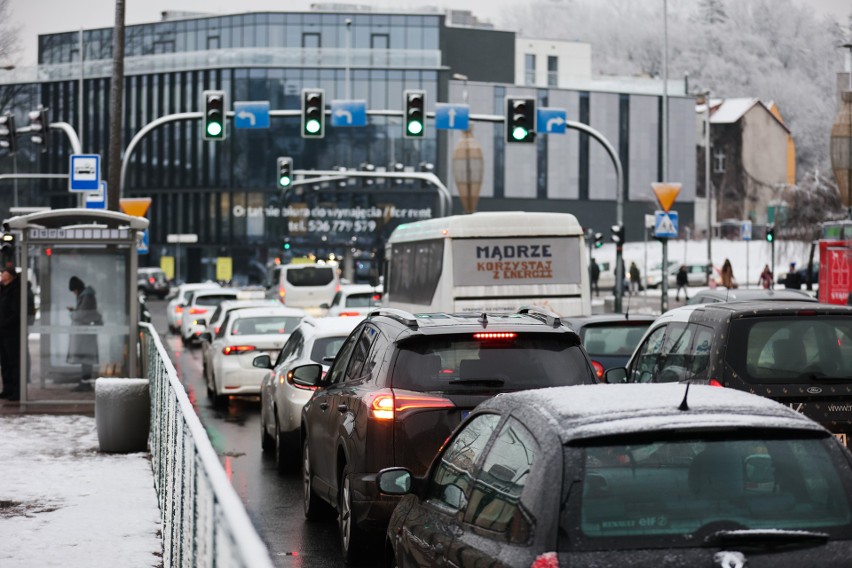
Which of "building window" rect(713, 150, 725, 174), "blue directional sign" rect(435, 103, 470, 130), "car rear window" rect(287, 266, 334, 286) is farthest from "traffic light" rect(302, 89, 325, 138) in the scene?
"building window" rect(713, 150, 725, 174)

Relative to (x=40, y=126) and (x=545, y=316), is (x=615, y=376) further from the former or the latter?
(x=40, y=126)

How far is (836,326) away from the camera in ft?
33.7

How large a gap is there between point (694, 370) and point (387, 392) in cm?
256

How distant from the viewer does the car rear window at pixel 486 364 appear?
909cm

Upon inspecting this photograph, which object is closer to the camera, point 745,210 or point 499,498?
point 499,498

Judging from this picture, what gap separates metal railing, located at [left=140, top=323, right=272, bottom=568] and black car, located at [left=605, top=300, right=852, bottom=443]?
367 cm

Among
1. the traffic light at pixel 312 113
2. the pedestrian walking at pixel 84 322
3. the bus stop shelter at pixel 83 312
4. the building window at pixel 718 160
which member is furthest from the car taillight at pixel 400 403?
the building window at pixel 718 160

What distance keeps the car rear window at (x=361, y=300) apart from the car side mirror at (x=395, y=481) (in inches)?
1022

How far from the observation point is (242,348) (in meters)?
21.2

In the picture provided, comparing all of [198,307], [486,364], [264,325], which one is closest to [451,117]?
[198,307]

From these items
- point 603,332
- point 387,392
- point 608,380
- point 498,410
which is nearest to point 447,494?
point 498,410

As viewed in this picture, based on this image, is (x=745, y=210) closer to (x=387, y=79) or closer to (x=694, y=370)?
(x=387, y=79)

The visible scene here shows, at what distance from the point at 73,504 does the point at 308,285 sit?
1482 inches

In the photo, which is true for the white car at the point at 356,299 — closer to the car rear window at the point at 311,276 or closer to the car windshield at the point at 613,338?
the car windshield at the point at 613,338
